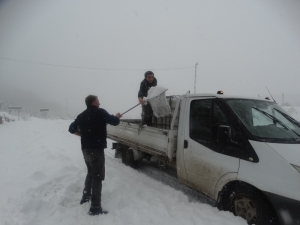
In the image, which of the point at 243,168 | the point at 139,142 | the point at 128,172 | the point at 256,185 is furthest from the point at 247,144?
the point at 128,172

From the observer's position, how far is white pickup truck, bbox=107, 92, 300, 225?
2.39 meters

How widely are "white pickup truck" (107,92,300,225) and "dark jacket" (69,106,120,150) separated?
1293mm

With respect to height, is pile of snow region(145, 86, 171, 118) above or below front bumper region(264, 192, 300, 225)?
above

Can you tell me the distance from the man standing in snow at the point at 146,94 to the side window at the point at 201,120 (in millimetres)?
1730

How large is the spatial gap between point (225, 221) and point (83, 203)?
7.64ft

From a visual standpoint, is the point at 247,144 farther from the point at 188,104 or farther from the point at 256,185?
the point at 188,104

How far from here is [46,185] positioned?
3.86 m

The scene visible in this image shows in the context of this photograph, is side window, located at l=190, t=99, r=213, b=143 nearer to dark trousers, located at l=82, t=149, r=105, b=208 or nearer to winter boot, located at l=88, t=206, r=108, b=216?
dark trousers, located at l=82, t=149, r=105, b=208

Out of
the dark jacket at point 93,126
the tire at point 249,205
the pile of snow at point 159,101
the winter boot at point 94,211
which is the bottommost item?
the winter boot at point 94,211

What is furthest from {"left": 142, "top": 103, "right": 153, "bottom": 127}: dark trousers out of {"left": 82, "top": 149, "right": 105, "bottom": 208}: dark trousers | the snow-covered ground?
{"left": 82, "top": 149, "right": 105, "bottom": 208}: dark trousers

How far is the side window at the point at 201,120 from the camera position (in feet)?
10.8

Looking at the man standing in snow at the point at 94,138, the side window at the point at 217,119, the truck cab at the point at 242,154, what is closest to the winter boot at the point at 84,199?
the man standing in snow at the point at 94,138

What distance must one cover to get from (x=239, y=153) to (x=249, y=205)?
28.1 inches

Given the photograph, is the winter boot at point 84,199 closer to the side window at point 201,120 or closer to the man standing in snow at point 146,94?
the side window at point 201,120
